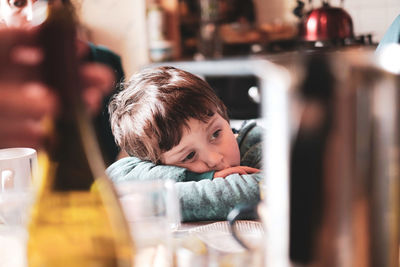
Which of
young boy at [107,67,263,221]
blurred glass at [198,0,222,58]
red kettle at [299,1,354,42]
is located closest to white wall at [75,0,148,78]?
young boy at [107,67,263,221]

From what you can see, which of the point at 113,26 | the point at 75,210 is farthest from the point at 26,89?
the point at 113,26

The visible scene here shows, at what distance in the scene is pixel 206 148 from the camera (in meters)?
0.45

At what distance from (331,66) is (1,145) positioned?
1.21 ft

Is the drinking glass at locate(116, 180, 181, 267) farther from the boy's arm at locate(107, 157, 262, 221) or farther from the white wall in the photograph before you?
the white wall

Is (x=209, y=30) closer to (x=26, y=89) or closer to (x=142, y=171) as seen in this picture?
(x=142, y=171)

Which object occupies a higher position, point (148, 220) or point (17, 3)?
point (17, 3)

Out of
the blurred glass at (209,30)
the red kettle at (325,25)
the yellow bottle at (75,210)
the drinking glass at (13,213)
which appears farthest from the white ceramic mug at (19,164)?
the blurred glass at (209,30)

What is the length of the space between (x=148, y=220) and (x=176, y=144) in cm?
15

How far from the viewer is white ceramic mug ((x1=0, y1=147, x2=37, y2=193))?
41 cm

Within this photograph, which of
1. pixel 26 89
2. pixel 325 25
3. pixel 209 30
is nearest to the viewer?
pixel 26 89

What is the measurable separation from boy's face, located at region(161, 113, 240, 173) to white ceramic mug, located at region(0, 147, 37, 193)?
12cm

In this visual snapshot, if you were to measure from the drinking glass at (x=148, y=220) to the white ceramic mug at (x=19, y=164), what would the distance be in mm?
137

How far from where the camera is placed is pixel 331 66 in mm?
193

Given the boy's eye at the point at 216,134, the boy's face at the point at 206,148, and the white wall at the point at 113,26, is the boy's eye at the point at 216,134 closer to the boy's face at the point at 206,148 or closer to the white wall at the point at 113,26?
the boy's face at the point at 206,148
